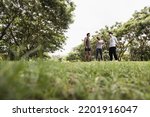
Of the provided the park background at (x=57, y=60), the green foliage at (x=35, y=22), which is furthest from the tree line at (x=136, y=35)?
the green foliage at (x=35, y=22)

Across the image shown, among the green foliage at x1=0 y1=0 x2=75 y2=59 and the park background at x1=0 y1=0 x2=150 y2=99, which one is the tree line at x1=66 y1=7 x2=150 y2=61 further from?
the green foliage at x1=0 y1=0 x2=75 y2=59

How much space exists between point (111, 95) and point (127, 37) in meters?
57.4

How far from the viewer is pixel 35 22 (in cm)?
3631

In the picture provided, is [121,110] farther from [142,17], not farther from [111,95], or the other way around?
[142,17]

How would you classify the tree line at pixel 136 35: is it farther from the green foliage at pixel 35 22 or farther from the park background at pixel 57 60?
the green foliage at pixel 35 22

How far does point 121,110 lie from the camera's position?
2400 millimetres

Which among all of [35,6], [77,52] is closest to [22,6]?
[35,6]

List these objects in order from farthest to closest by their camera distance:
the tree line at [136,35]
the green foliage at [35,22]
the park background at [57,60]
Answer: the tree line at [136,35]
the green foliage at [35,22]
the park background at [57,60]

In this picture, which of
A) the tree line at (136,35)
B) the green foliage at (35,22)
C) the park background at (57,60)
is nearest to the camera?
the park background at (57,60)

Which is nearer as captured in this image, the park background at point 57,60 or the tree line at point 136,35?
the park background at point 57,60

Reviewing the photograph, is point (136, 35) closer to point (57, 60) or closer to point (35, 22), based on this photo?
point (35, 22)

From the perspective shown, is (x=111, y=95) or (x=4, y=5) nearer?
(x=111, y=95)

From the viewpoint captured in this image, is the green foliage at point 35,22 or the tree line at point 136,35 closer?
the green foliage at point 35,22

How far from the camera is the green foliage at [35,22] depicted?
35.1 meters
